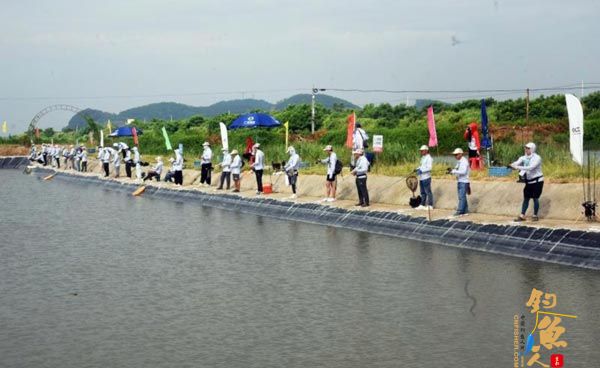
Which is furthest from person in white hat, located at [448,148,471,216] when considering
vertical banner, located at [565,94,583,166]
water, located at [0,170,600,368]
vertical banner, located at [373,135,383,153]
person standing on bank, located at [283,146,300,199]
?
person standing on bank, located at [283,146,300,199]

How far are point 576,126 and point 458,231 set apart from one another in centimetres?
353

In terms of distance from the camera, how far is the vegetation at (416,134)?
1206 inches

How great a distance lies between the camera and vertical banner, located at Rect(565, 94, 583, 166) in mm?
18281

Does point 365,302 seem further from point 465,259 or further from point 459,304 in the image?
point 465,259

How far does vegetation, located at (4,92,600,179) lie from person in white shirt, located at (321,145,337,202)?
8.56 feet

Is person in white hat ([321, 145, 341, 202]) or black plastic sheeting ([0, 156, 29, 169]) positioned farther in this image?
black plastic sheeting ([0, 156, 29, 169])

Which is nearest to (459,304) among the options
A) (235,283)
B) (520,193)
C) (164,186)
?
(235,283)

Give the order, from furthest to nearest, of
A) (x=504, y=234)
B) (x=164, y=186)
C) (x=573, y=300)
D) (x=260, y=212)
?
1. (x=164, y=186)
2. (x=260, y=212)
3. (x=504, y=234)
4. (x=573, y=300)

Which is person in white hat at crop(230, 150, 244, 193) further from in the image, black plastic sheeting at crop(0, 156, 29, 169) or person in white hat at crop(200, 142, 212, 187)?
black plastic sheeting at crop(0, 156, 29, 169)

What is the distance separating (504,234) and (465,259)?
5.53ft

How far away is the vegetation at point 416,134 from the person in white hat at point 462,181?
10.0 ft

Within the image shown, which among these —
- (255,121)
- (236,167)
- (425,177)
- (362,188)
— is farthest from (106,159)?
(425,177)

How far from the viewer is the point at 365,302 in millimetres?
13633
